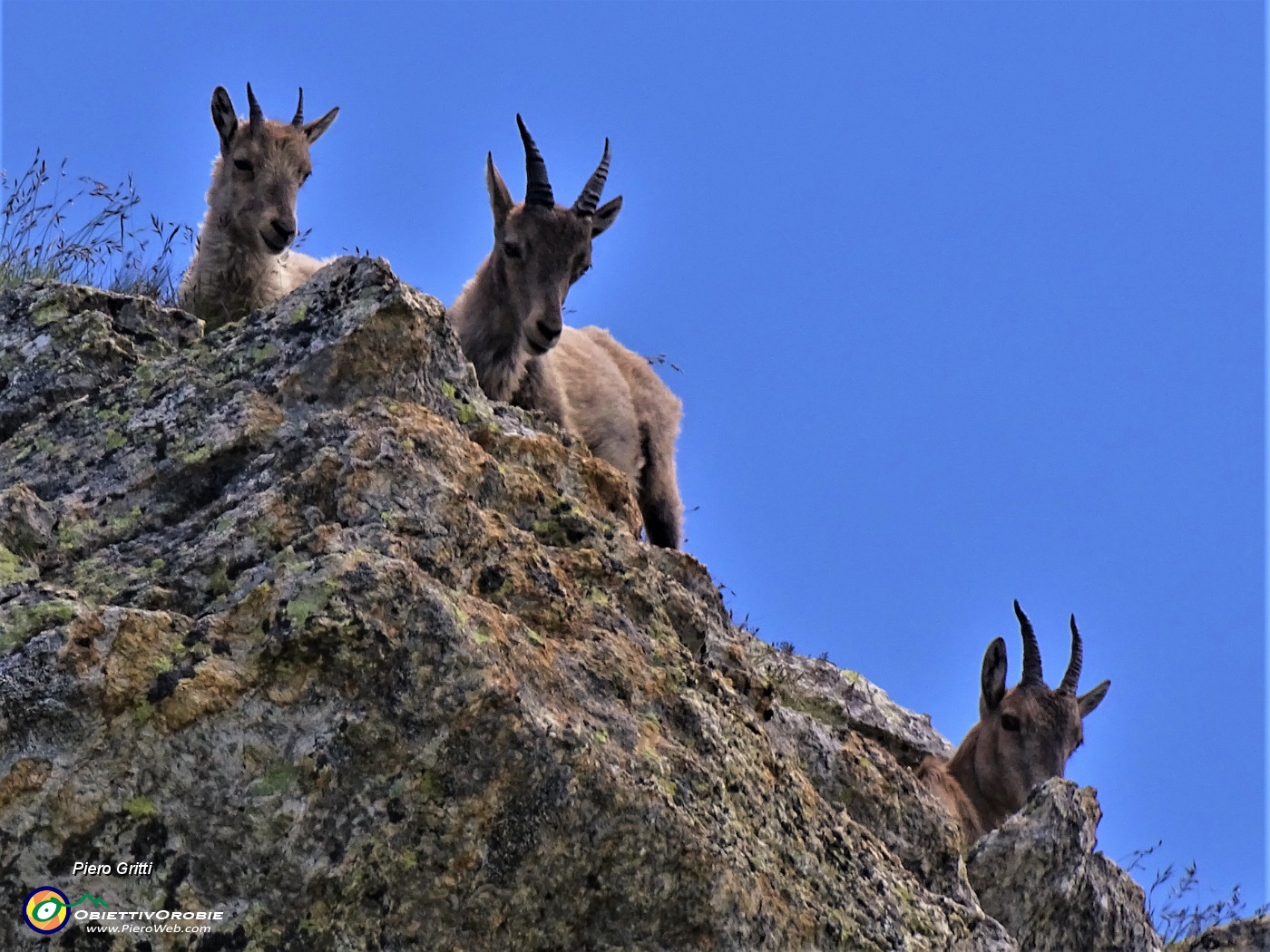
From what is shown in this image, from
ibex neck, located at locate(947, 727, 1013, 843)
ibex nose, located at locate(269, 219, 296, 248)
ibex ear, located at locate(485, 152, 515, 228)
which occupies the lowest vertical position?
ibex neck, located at locate(947, 727, 1013, 843)

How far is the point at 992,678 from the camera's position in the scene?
10344mm

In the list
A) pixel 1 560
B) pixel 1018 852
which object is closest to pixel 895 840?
pixel 1018 852

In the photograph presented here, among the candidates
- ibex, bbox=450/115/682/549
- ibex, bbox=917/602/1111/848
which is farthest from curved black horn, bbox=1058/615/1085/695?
ibex, bbox=450/115/682/549

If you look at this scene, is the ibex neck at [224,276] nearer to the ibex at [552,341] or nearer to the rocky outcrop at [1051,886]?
the ibex at [552,341]

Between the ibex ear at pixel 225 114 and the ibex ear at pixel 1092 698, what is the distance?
716cm

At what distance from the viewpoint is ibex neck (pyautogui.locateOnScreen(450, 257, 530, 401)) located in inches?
346

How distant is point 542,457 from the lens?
490 centimetres

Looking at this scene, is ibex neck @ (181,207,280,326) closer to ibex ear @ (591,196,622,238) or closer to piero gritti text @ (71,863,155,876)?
ibex ear @ (591,196,622,238)

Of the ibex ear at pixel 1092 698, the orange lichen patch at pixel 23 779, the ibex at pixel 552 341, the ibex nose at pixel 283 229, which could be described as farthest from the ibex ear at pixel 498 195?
the orange lichen patch at pixel 23 779

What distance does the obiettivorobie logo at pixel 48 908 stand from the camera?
3.24 m

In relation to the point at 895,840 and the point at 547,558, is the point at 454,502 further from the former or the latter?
the point at 895,840

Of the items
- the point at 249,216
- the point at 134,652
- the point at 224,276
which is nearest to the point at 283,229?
the point at 249,216

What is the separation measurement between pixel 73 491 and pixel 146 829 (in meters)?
1.35

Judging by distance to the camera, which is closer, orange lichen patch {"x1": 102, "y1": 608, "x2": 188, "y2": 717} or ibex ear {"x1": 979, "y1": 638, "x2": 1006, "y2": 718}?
orange lichen patch {"x1": 102, "y1": 608, "x2": 188, "y2": 717}
